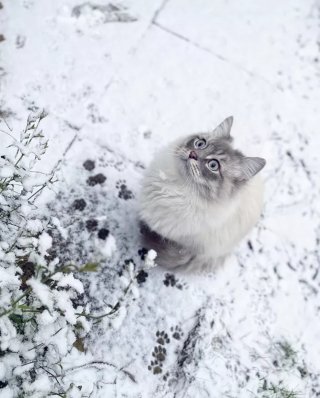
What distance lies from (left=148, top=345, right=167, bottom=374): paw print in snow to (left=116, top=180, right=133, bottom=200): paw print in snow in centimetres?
106

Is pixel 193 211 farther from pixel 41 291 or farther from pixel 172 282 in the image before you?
pixel 41 291

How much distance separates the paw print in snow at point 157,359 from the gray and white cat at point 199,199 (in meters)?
Result: 0.55

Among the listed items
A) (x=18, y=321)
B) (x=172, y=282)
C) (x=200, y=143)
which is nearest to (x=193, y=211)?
(x=200, y=143)

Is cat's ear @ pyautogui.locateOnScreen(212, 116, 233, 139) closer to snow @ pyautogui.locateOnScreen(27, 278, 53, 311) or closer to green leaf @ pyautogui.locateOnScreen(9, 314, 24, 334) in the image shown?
snow @ pyautogui.locateOnScreen(27, 278, 53, 311)

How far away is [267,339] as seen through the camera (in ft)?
8.86

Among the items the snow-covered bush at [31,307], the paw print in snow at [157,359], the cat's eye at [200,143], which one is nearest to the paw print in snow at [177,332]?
the paw print in snow at [157,359]

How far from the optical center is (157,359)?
244cm

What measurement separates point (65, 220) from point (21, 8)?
1.79 m

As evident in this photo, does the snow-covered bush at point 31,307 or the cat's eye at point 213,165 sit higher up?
the cat's eye at point 213,165

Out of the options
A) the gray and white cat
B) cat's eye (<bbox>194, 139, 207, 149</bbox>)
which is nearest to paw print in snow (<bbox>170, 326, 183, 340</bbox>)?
the gray and white cat

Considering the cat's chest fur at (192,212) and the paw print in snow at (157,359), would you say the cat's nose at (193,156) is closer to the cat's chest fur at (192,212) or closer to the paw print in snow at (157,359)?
the cat's chest fur at (192,212)

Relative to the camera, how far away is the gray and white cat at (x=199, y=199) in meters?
2.15

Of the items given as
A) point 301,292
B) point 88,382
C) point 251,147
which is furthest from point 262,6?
point 88,382

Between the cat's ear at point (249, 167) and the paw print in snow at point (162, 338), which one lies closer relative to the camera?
the cat's ear at point (249, 167)
